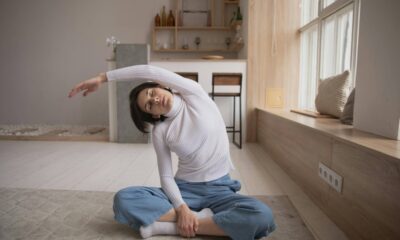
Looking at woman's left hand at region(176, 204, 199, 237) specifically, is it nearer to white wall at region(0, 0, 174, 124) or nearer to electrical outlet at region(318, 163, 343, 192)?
electrical outlet at region(318, 163, 343, 192)

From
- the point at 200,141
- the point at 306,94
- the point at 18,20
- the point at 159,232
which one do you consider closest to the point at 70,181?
the point at 159,232

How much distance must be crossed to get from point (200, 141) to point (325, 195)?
0.82 metres

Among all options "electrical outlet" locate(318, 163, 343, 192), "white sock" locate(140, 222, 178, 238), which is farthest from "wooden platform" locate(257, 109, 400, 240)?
"white sock" locate(140, 222, 178, 238)

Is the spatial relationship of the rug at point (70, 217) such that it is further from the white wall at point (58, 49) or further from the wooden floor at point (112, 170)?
the white wall at point (58, 49)

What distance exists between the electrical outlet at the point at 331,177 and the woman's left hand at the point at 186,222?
2.39 ft

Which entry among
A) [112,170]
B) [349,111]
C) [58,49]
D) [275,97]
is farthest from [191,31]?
[349,111]

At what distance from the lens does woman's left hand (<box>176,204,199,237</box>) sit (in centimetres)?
131

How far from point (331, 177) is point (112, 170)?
5.85 ft

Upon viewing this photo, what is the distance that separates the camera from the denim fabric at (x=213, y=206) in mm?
1250

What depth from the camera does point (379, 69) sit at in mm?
1415

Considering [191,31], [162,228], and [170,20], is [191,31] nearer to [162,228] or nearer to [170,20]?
[170,20]

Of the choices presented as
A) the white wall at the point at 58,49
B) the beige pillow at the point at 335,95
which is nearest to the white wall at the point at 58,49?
the white wall at the point at 58,49

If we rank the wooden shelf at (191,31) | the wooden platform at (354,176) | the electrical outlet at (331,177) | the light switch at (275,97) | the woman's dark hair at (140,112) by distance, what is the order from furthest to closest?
1. the wooden shelf at (191,31)
2. the light switch at (275,97)
3. the electrical outlet at (331,177)
4. the woman's dark hair at (140,112)
5. the wooden platform at (354,176)

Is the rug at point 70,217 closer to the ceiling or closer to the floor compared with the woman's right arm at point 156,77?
closer to the floor
